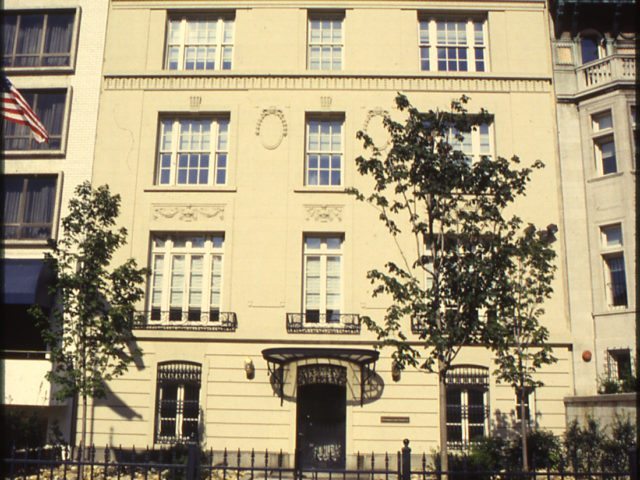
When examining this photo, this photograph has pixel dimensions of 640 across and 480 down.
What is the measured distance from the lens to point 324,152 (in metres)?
22.0

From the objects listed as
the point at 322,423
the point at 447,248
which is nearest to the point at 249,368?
the point at 322,423

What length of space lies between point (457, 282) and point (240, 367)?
939 cm

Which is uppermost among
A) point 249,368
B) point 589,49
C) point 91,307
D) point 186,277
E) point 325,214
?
point 589,49

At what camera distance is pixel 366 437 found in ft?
64.2

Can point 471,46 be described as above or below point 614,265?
above

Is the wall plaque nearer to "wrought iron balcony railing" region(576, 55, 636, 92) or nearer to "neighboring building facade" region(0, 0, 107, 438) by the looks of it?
"neighboring building facade" region(0, 0, 107, 438)

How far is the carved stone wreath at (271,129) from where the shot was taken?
2189 centimetres

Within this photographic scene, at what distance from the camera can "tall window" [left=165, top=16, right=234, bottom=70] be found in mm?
23031

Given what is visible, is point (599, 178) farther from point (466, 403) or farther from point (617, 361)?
point (466, 403)

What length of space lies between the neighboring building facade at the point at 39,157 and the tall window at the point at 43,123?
3 cm

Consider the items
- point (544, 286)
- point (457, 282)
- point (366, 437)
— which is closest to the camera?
point (457, 282)

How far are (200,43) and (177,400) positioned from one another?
39.6ft

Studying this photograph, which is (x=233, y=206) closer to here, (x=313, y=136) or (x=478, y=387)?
(x=313, y=136)

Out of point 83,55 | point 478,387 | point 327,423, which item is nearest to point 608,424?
point 478,387
